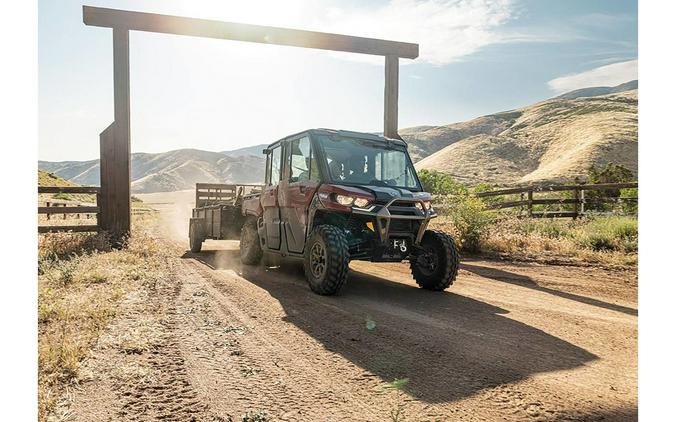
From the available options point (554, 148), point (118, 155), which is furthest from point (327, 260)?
point (554, 148)

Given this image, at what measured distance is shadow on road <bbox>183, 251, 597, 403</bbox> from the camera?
3420 millimetres

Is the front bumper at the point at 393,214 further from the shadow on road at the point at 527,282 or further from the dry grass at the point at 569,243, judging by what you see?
the dry grass at the point at 569,243

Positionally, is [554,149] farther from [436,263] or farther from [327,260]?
[327,260]

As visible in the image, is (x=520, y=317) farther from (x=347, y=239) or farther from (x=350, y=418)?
(x=350, y=418)

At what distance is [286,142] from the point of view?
7875 millimetres

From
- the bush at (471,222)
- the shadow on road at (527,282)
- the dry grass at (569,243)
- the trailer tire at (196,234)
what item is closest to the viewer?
the shadow on road at (527,282)

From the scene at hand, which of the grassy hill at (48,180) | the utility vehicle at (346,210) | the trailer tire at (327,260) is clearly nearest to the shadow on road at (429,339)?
the trailer tire at (327,260)

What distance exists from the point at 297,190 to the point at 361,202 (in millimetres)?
1420

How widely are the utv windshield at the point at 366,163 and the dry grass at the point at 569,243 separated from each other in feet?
14.7

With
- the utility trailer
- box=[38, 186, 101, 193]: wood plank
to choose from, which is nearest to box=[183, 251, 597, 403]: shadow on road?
the utility trailer

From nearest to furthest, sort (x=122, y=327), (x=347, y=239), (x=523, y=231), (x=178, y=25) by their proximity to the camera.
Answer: (x=122, y=327) < (x=347, y=239) < (x=178, y=25) < (x=523, y=231)

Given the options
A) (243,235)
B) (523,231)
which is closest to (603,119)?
(523,231)

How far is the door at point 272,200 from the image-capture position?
7.84 m

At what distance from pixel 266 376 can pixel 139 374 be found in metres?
0.98
